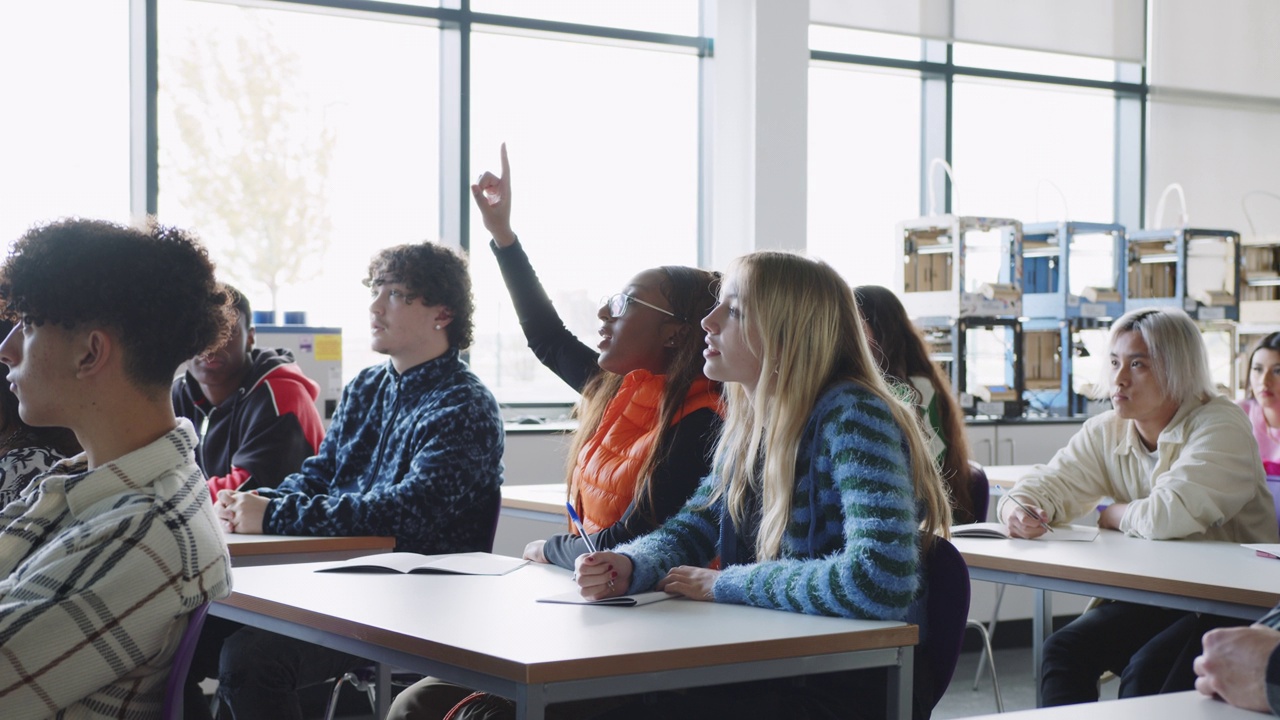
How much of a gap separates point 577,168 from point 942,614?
3.82 metres

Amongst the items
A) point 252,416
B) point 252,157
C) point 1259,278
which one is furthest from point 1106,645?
point 1259,278

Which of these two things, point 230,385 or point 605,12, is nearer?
point 230,385

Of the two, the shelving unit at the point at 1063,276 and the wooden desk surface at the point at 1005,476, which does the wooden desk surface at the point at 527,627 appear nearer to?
the wooden desk surface at the point at 1005,476

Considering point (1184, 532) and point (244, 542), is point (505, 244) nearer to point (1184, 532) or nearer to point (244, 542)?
point (244, 542)

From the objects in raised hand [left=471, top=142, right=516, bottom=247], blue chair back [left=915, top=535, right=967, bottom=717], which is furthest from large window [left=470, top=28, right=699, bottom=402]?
blue chair back [left=915, top=535, right=967, bottom=717]

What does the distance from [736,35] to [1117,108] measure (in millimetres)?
2509

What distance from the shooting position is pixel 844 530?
1830 millimetres

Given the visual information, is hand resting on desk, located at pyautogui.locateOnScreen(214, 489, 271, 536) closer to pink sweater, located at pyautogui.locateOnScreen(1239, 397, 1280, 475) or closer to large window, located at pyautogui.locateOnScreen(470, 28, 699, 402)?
large window, located at pyautogui.locateOnScreen(470, 28, 699, 402)

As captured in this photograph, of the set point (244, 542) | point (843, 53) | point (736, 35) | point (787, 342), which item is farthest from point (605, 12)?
point (787, 342)

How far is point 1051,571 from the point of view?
2465 millimetres

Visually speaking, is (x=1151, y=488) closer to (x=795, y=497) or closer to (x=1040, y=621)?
(x=1040, y=621)

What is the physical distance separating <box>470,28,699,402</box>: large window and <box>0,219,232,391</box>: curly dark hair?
3616 mm

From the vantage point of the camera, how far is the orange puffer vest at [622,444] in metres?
2.39

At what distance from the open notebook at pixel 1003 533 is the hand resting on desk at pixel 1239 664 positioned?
60.4 inches
